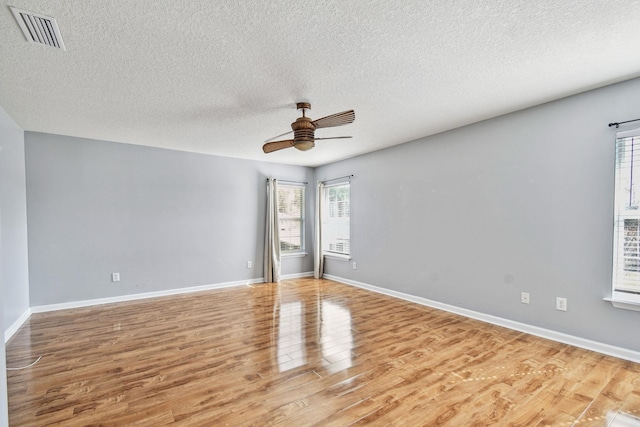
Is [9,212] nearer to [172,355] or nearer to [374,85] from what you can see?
[172,355]

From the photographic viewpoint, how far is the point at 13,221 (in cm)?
345

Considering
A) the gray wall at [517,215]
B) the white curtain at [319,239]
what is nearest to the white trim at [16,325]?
the white curtain at [319,239]

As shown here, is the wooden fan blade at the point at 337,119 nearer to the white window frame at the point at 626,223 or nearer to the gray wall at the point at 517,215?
the gray wall at the point at 517,215

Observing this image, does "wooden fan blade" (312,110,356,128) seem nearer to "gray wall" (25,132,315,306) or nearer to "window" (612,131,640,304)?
"window" (612,131,640,304)

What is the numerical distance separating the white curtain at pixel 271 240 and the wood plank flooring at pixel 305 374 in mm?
1961

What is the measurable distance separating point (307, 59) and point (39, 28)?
5.46 feet

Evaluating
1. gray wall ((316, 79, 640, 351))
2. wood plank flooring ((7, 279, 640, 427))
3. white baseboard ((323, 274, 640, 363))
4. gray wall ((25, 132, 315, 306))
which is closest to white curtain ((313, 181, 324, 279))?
gray wall ((25, 132, 315, 306))

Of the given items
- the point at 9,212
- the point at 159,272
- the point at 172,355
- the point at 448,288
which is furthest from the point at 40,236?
the point at 448,288

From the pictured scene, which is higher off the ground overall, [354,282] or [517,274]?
[517,274]

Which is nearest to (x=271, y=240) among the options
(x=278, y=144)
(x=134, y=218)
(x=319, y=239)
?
(x=319, y=239)

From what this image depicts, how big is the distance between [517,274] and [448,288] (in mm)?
888

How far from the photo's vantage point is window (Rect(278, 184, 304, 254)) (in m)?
6.23

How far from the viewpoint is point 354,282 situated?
5.55 metres

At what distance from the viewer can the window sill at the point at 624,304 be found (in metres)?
2.52
